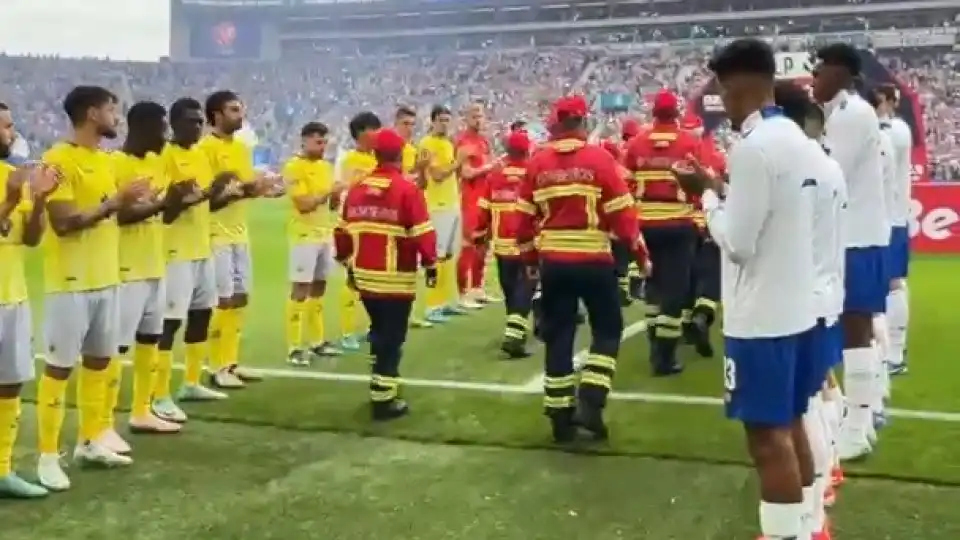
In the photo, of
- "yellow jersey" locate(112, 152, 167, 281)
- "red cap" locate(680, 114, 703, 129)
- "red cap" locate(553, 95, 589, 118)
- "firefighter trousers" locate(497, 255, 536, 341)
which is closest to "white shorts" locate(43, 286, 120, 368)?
"yellow jersey" locate(112, 152, 167, 281)

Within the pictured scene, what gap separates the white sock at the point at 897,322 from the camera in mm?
9438

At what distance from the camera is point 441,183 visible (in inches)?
522

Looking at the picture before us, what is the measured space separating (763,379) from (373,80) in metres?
48.6

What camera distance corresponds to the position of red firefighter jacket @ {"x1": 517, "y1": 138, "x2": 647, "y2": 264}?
7.35 m

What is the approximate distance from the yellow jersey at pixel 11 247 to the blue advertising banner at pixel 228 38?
52.7m

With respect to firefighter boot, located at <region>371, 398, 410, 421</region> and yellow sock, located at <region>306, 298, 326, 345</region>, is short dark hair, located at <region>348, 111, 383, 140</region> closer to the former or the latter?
yellow sock, located at <region>306, 298, 326, 345</region>

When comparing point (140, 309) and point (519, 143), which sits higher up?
point (519, 143)

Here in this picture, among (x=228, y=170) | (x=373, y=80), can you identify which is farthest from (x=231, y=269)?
(x=373, y=80)

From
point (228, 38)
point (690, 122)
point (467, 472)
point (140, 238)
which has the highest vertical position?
point (228, 38)

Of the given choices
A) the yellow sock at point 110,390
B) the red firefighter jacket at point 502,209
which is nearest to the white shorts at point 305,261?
the red firefighter jacket at point 502,209

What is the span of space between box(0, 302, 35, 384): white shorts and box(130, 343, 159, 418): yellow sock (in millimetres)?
1481

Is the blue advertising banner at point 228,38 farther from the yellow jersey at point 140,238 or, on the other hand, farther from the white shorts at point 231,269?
the yellow jersey at point 140,238

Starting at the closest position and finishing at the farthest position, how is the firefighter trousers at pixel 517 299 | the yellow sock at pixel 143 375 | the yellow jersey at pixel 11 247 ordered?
the yellow jersey at pixel 11 247 < the yellow sock at pixel 143 375 < the firefighter trousers at pixel 517 299

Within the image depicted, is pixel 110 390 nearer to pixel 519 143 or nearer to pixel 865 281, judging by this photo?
pixel 865 281
